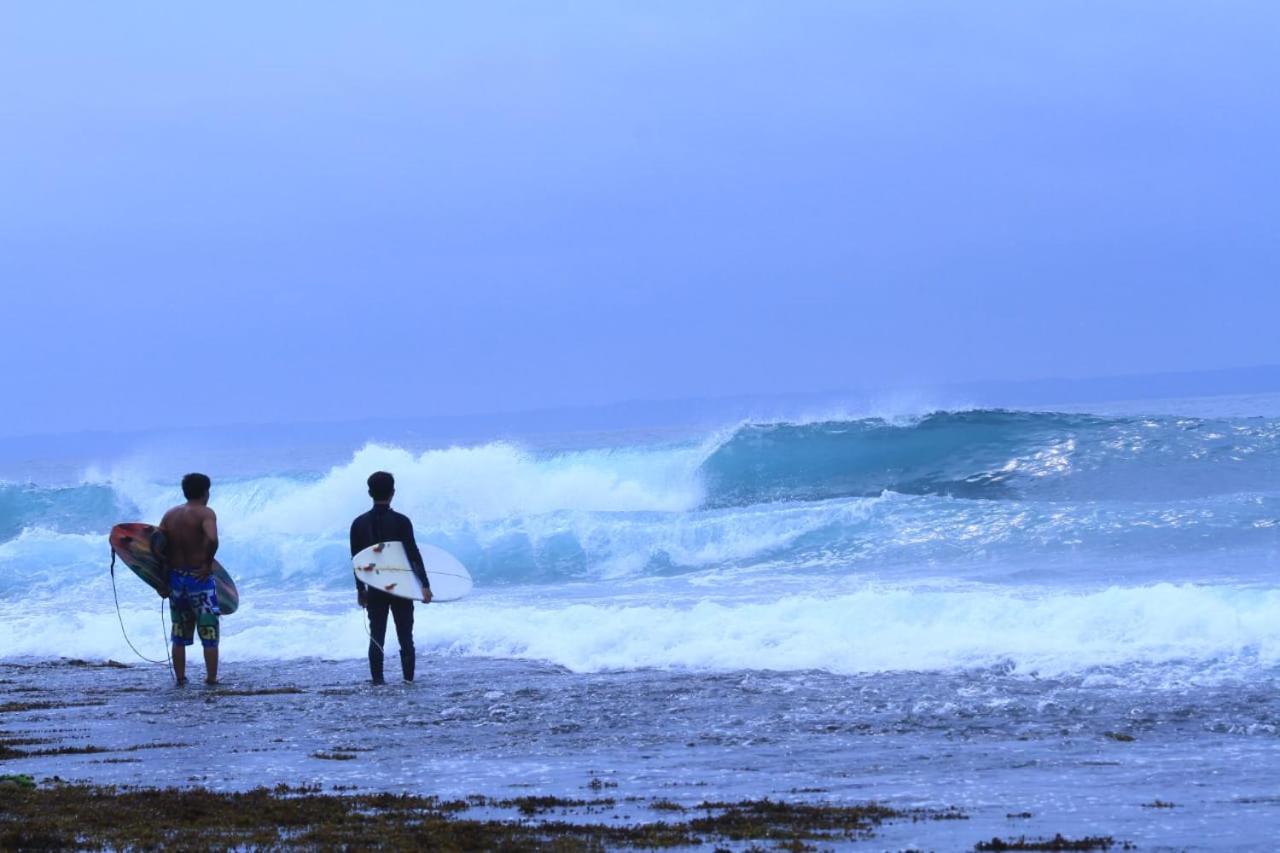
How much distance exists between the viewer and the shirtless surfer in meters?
10.7

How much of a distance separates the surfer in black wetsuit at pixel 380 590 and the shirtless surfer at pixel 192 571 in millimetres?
1104

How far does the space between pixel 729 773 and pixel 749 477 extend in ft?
82.2

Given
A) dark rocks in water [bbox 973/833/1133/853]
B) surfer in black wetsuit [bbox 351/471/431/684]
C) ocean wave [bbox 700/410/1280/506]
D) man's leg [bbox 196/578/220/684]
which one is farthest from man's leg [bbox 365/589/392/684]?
ocean wave [bbox 700/410/1280/506]

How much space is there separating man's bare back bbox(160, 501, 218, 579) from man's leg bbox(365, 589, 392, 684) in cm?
122

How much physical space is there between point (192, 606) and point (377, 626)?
1.44 m

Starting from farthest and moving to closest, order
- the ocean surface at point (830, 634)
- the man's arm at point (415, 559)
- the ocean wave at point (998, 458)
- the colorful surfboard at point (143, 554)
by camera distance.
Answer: the ocean wave at point (998, 458)
the colorful surfboard at point (143, 554)
the man's arm at point (415, 559)
the ocean surface at point (830, 634)

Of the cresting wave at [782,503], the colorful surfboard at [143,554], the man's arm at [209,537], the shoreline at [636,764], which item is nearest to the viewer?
the shoreline at [636,764]

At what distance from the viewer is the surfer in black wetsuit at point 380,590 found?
10680 millimetres

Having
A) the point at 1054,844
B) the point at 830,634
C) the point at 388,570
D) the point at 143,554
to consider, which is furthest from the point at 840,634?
the point at 1054,844

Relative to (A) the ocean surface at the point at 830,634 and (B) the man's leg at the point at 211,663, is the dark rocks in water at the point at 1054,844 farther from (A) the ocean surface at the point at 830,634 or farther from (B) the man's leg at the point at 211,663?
(B) the man's leg at the point at 211,663

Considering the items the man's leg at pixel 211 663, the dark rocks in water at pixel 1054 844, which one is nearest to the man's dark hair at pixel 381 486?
the man's leg at pixel 211 663

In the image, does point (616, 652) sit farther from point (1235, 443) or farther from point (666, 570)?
point (1235, 443)

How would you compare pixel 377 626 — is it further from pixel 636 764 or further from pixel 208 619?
pixel 636 764

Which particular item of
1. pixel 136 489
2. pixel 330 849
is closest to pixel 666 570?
pixel 330 849
